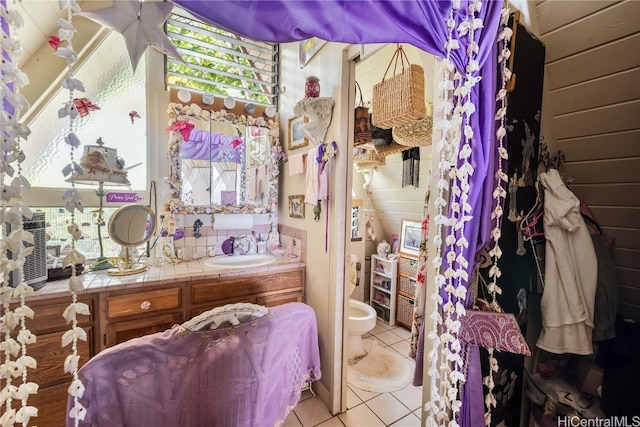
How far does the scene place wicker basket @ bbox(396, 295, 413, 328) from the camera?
2830 millimetres

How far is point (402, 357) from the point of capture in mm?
2385

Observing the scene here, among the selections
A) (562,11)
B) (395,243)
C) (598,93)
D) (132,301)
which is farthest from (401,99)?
(395,243)

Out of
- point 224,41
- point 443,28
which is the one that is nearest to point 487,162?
point 443,28

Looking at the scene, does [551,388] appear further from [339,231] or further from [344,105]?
[344,105]

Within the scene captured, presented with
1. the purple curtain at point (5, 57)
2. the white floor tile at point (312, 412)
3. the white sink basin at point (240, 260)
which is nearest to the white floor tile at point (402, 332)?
the white floor tile at point (312, 412)

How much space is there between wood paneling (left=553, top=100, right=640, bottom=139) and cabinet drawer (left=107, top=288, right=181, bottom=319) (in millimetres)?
2422

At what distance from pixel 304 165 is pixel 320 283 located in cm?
90

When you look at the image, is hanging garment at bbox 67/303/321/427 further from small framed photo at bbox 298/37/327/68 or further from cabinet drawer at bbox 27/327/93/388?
small framed photo at bbox 298/37/327/68

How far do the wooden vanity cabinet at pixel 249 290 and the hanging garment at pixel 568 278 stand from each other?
1.48 meters

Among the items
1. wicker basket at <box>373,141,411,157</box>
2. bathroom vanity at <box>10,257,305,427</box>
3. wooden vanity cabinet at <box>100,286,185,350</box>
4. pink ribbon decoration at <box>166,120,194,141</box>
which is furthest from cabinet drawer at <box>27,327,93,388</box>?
wicker basket at <box>373,141,411,157</box>

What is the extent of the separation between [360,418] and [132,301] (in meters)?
1.62

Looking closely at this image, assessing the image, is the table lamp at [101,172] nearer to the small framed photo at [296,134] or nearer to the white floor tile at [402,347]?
the small framed photo at [296,134]

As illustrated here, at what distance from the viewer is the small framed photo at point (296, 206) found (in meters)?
2.06

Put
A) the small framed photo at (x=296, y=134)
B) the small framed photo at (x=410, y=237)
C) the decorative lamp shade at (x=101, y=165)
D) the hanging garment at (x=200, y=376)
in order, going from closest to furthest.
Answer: the hanging garment at (x=200, y=376) < the decorative lamp shade at (x=101, y=165) < the small framed photo at (x=296, y=134) < the small framed photo at (x=410, y=237)
